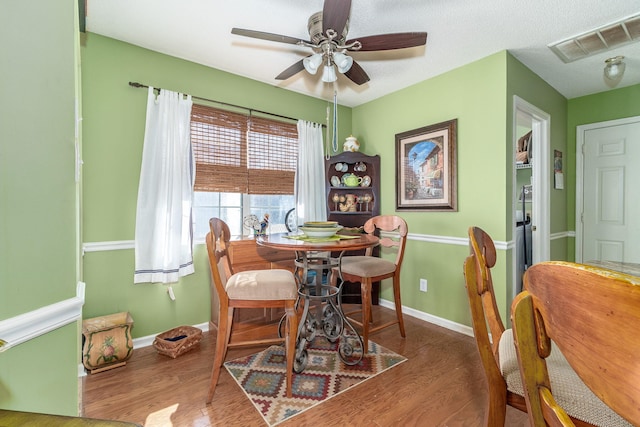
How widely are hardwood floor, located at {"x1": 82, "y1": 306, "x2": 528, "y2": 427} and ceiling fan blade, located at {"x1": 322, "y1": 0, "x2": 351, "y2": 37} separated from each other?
2.15 meters

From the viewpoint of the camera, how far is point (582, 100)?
131 inches

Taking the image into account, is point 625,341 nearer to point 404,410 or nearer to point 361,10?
point 404,410

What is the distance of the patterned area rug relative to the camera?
1570mm

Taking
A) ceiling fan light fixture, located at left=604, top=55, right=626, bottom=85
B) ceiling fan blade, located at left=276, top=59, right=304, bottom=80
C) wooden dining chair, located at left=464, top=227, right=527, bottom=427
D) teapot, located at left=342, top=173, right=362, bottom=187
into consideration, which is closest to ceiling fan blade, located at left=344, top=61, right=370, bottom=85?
ceiling fan blade, located at left=276, top=59, right=304, bottom=80

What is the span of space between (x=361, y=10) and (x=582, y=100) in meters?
3.22

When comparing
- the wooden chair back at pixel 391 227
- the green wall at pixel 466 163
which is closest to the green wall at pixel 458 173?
the green wall at pixel 466 163

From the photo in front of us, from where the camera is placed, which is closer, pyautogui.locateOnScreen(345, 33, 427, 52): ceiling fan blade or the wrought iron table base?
pyautogui.locateOnScreen(345, 33, 427, 52): ceiling fan blade

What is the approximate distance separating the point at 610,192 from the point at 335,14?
12.2ft

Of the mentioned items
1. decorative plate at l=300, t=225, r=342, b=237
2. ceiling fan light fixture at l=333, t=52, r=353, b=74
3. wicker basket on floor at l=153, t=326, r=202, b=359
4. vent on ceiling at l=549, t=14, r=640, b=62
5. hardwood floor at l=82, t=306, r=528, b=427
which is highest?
vent on ceiling at l=549, t=14, r=640, b=62

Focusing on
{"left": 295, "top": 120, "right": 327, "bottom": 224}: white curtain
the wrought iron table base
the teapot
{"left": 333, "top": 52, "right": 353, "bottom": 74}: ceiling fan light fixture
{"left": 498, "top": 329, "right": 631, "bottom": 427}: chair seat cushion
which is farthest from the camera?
the teapot

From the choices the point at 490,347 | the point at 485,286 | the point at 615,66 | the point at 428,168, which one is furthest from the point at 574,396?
the point at 615,66

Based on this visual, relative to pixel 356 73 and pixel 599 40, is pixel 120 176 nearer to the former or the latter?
pixel 356 73

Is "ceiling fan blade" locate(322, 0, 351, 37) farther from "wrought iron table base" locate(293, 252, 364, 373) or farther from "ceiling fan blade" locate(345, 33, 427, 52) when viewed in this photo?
"wrought iron table base" locate(293, 252, 364, 373)

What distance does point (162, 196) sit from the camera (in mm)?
2311
